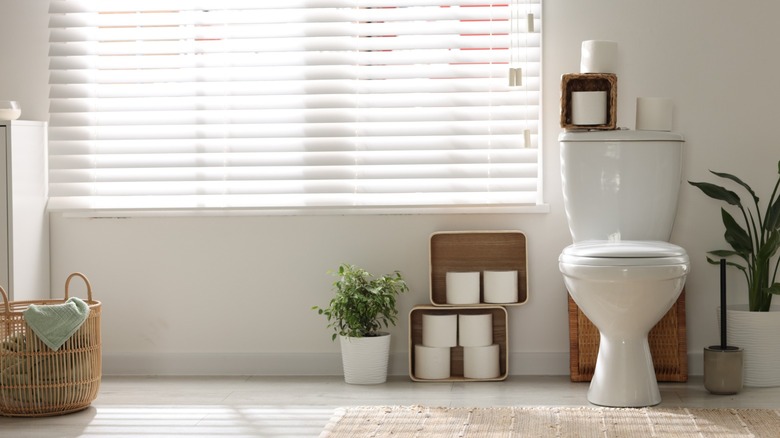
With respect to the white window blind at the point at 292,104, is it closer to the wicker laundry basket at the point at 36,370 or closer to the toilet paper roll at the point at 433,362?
the toilet paper roll at the point at 433,362

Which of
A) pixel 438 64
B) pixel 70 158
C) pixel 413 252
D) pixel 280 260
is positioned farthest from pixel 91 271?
pixel 438 64

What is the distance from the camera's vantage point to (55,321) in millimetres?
3023

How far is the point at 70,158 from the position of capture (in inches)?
151

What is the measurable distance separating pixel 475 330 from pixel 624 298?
Answer: 71 centimetres

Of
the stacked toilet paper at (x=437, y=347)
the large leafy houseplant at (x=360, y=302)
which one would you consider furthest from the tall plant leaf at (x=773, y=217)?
the large leafy houseplant at (x=360, y=302)

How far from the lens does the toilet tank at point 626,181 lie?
134 inches

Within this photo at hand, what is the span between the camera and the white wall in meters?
3.60

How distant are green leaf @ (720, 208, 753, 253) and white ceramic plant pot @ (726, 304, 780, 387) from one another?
22 centimetres

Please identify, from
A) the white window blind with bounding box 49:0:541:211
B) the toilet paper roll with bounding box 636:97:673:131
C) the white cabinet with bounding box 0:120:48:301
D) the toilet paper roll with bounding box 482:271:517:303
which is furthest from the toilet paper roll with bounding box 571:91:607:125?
the white cabinet with bounding box 0:120:48:301

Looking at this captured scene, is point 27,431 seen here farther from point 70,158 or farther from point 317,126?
point 317,126

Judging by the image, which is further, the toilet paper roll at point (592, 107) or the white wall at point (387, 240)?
the white wall at point (387, 240)

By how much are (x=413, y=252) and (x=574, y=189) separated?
67cm

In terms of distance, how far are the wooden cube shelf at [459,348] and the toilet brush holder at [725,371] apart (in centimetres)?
73

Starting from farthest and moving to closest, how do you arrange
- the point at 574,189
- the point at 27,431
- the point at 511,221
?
the point at 511,221 → the point at 574,189 → the point at 27,431
